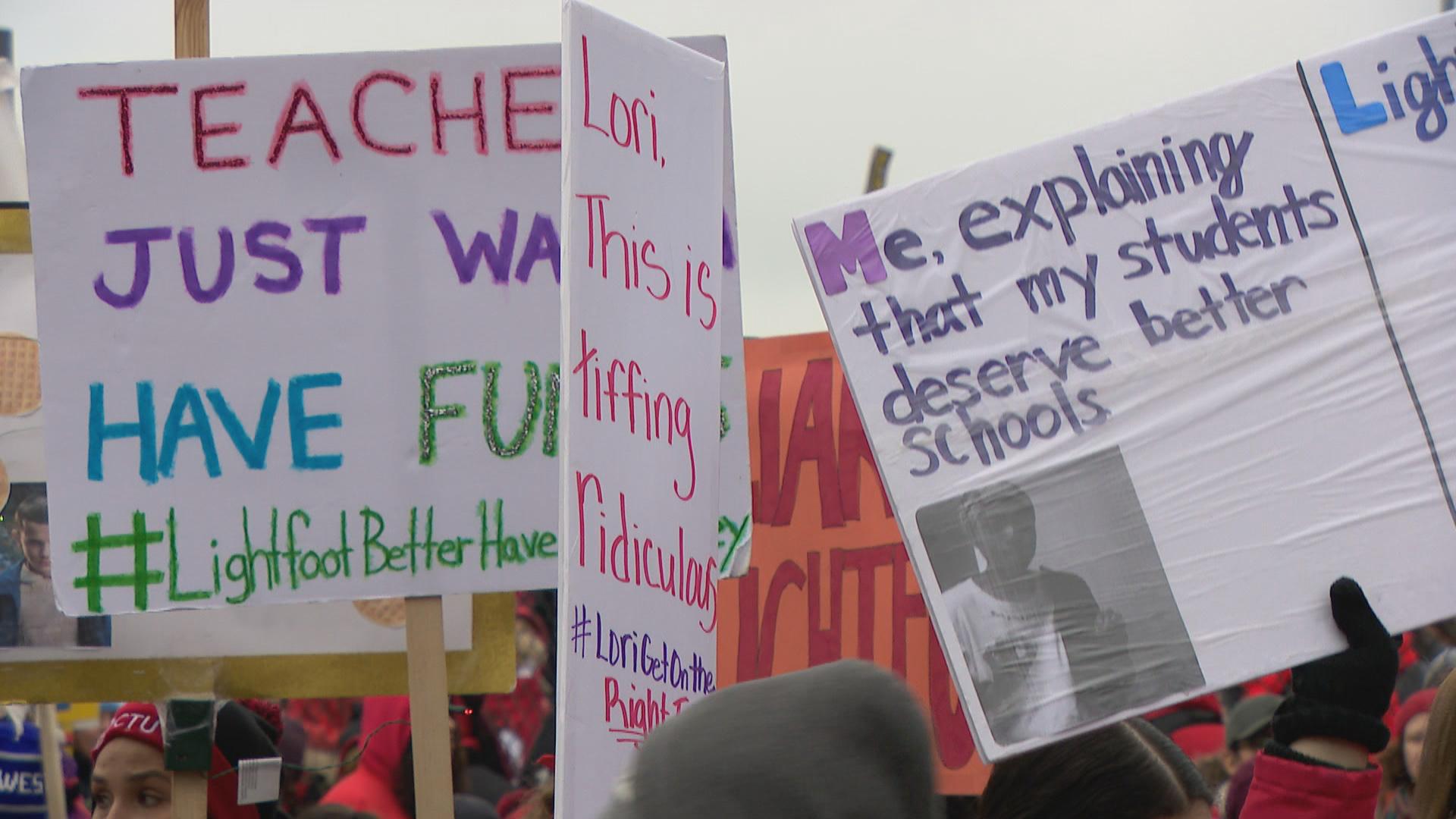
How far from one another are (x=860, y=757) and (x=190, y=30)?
251 centimetres

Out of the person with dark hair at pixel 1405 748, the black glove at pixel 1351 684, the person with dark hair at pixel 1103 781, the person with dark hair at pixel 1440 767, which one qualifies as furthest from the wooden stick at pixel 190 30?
the person with dark hair at pixel 1405 748

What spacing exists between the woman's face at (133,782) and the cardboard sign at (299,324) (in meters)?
0.72

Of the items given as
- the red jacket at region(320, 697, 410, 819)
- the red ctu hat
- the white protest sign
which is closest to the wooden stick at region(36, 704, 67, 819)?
the red jacket at region(320, 697, 410, 819)

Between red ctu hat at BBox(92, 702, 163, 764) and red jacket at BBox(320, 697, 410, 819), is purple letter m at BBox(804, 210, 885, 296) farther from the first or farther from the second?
red jacket at BBox(320, 697, 410, 819)

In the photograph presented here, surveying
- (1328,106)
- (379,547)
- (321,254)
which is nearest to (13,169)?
(321,254)

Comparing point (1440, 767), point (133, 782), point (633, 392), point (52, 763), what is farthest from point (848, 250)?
point (52, 763)

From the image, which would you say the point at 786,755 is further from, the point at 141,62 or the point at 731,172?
the point at 141,62

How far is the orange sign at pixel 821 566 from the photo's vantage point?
12.2 feet

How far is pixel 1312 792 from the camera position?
2316 mm

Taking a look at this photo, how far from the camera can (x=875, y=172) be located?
634 cm

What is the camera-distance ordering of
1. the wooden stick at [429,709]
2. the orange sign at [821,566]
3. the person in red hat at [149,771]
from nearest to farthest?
1. the wooden stick at [429,709]
2. the person in red hat at [149,771]
3. the orange sign at [821,566]

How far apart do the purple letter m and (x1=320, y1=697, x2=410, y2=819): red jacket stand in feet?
8.73

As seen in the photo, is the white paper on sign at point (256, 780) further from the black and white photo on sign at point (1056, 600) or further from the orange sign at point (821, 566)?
the black and white photo on sign at point (1056, 600)

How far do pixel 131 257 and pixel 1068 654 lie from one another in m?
1.84
